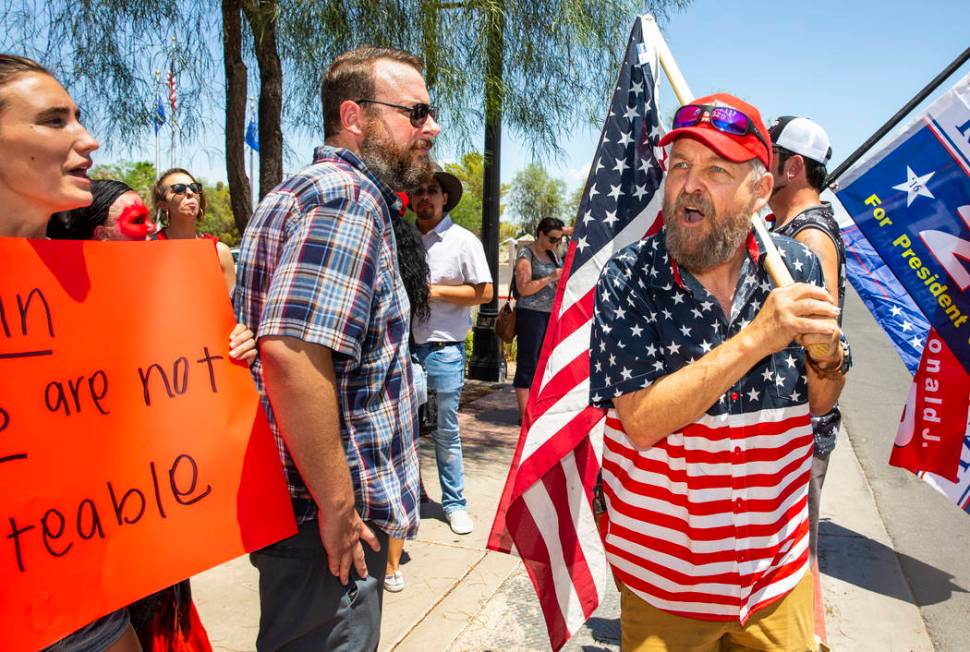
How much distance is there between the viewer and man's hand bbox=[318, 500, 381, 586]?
190 centimetres

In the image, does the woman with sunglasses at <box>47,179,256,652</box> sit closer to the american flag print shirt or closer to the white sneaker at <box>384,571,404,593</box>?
the american flag print shirt

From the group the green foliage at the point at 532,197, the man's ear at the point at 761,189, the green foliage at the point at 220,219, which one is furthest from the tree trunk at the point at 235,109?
the green foliage at the point at 532,197

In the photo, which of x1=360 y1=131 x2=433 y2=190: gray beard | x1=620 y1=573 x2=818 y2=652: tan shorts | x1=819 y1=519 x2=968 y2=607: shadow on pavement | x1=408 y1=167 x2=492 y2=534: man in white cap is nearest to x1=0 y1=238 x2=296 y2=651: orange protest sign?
x1=360 y1=131 x2=433 y2=190: gray beard

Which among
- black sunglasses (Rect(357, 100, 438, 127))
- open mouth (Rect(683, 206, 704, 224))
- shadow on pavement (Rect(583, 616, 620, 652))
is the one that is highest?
black sunglasses (Rect(357, 100, 438, 127))

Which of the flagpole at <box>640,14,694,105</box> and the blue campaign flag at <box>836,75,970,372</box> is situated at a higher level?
→ the flagpole at <box>640,14,694,105</box>

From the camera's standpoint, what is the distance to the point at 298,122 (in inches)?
252

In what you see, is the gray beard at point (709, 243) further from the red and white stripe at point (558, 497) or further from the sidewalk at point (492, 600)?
the sidewalk at point (492, 600)

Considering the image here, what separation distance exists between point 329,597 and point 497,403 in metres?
6.51

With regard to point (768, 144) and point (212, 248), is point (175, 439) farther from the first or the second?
point (768, 144)

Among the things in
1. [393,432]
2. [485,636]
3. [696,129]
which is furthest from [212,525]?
[485,636]

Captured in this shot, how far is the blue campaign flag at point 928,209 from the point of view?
3059 millimetres

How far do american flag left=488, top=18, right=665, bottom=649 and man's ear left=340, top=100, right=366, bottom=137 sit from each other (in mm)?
849

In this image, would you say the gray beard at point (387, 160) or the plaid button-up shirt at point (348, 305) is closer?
the plaid button-up shirt at point (348, 305)

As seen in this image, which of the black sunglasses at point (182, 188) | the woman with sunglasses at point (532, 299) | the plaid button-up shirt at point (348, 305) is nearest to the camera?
the plaid button-up shirt at point (348, 305)
